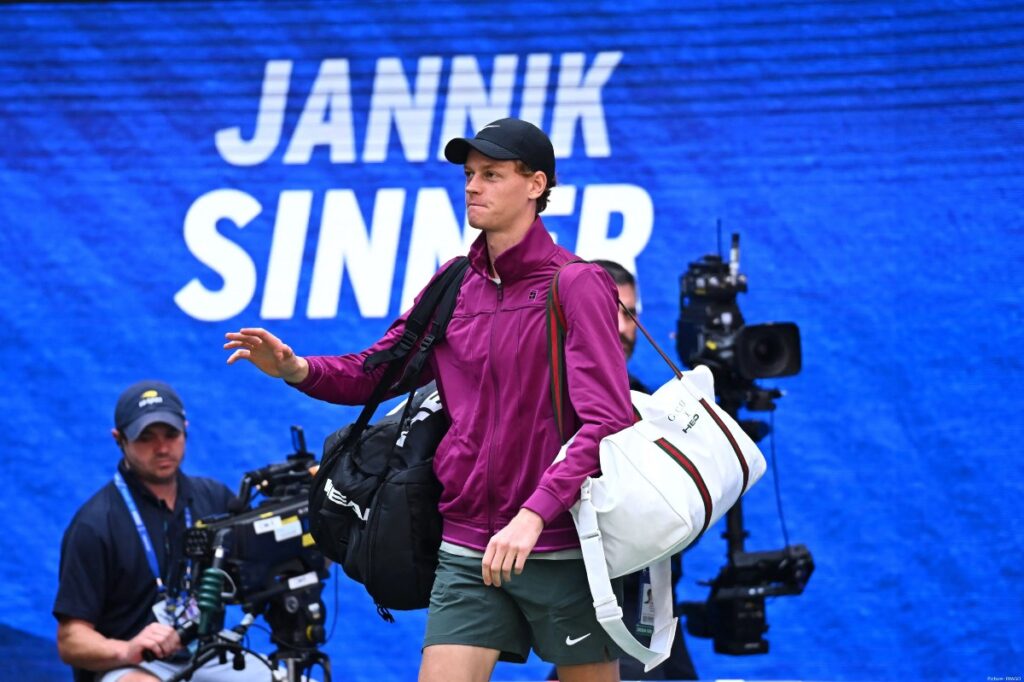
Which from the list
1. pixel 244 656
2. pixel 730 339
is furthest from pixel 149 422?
pixel 730 339

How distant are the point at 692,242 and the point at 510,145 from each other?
2975 millimetres

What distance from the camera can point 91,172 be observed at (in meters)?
6.24

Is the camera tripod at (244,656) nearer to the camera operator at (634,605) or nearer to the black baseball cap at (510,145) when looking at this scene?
the camera operator at (634,605)

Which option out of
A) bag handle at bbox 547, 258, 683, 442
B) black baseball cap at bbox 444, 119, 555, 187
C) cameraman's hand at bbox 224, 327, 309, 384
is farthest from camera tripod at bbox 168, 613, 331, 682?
black baseball cap at bbox 444, 119, 555, 187

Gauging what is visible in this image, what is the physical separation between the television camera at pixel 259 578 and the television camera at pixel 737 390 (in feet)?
4.73

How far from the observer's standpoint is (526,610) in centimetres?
314

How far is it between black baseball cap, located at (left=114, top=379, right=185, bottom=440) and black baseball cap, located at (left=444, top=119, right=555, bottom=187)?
1.91 metres

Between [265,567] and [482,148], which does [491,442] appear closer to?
[482,148]

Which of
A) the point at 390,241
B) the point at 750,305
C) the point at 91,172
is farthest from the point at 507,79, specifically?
the point at 91,172

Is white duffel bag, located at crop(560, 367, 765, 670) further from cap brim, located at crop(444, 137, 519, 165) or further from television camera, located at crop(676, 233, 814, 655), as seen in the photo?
television camera, located at crop(676, 233, 814, 655)

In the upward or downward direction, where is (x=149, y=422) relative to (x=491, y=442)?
upward

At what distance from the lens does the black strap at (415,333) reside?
3.33m

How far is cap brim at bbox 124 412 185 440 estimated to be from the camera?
4.76 m

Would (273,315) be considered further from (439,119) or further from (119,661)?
(119,661)
